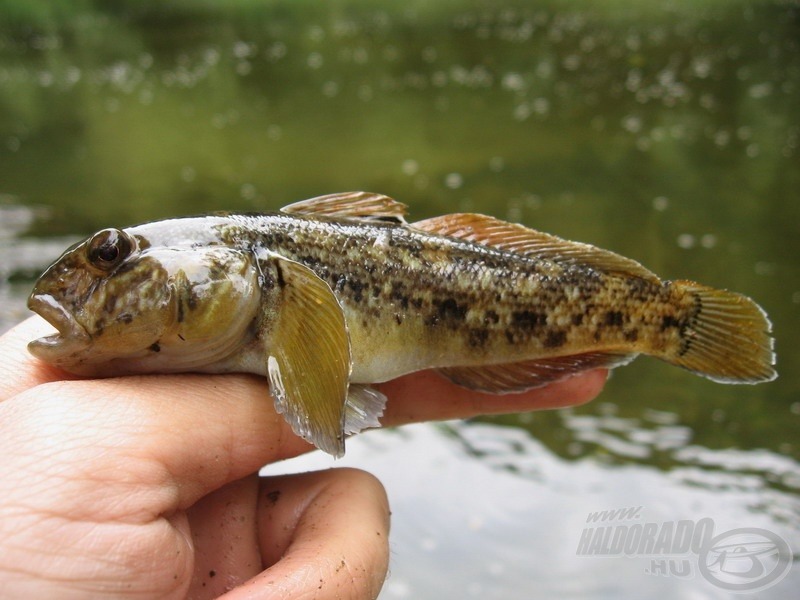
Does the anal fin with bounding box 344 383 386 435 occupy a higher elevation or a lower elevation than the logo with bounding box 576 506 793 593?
higher

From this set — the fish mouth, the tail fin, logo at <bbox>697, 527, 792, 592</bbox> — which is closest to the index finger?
the fish mouth

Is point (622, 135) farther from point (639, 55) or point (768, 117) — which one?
point (639, 55)

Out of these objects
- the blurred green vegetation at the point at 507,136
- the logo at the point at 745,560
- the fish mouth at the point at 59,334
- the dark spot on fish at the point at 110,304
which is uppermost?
the dark spot on fish at the point at 110,304

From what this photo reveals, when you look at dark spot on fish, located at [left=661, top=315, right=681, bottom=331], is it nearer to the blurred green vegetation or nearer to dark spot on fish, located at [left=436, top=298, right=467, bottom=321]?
dark spot on fish, located at [left=436, top=298, right=467, bottom=321]

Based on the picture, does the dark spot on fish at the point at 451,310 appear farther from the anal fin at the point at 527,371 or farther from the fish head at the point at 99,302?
the fish head at the point at 99,302

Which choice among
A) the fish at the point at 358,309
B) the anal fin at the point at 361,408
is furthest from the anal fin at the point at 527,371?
the anal fin at the point at 361,408

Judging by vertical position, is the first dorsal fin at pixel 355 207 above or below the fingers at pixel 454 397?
above

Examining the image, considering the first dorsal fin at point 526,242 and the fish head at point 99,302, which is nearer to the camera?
the fish head at point 99,302
